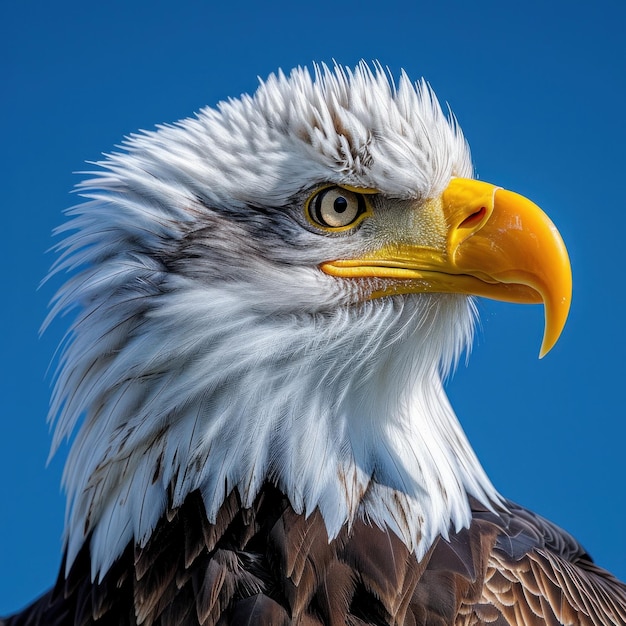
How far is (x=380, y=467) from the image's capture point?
3.05 meters

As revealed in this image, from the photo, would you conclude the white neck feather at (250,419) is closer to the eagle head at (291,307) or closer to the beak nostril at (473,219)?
the eagle head at (291,307)

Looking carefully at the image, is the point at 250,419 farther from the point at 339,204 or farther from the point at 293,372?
the point at 339,204

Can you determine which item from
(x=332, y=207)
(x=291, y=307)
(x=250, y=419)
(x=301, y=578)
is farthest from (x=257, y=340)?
(x=301, y=578)

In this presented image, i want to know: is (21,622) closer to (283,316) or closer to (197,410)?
(197,410)

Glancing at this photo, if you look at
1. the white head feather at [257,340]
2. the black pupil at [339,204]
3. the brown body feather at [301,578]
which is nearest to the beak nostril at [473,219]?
the white head feather at [257,340]

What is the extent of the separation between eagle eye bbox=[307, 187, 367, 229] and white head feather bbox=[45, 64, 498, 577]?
54 millimetres

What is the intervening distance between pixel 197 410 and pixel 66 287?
79cm

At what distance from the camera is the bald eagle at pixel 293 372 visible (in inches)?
116

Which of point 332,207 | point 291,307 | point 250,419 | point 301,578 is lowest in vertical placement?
point 301,578

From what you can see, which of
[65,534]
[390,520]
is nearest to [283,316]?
[390,520]

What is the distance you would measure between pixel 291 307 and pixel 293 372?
0.24 metres

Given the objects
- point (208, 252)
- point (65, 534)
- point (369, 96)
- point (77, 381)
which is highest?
point (369, 96)

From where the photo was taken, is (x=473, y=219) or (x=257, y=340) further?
(x=473, y=219)

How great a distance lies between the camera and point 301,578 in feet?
9.53
